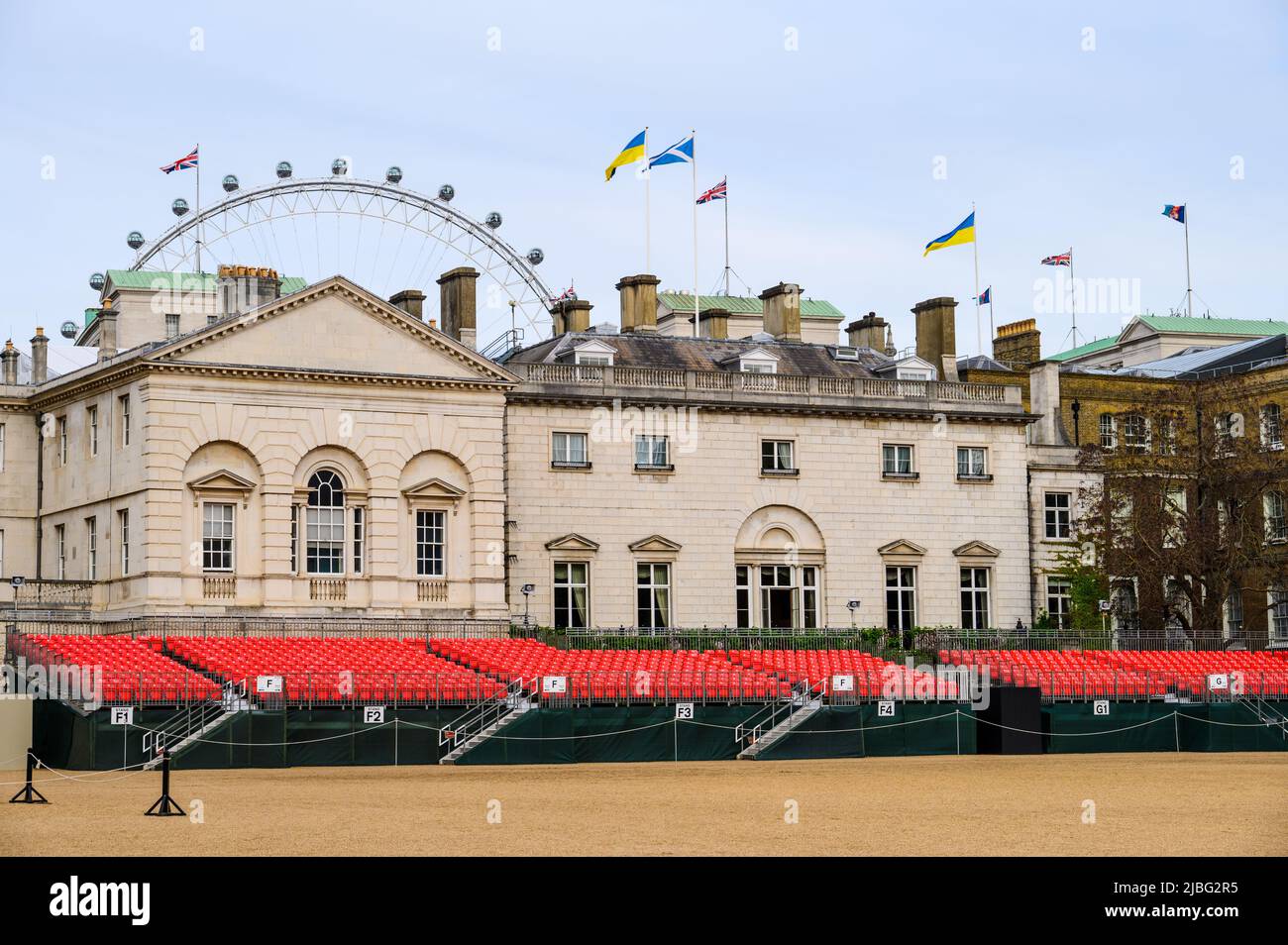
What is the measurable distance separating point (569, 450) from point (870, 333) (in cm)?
1693

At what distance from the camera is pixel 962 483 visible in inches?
2665

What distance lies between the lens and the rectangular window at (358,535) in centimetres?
5828

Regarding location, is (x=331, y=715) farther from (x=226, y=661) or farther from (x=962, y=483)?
(x=962, y=483)

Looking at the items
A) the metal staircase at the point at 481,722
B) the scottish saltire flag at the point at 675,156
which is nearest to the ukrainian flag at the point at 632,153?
the scottish saltire flag at the point at 675,156

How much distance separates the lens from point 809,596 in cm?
6512

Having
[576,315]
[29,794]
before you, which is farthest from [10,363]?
[29,794]

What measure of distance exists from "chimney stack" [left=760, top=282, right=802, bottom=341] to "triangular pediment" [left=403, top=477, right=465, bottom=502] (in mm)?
16804

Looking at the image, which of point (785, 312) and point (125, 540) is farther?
point (785, 312)

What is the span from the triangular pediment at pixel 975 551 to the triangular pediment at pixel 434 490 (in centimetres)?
1766

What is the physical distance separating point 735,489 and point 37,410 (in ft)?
71.4

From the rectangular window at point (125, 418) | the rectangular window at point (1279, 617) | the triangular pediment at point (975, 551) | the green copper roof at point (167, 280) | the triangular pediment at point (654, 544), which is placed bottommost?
the rectangular window at point (1279, 617)

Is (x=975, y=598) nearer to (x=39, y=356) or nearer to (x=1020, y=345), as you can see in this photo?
(x=1020, y=345)

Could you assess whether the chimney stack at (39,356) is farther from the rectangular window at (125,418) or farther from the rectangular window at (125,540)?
the rectangular window at (125,540)

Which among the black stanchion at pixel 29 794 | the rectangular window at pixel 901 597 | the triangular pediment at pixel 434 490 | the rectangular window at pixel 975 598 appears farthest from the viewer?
the rectangular window at pixel 975 598
